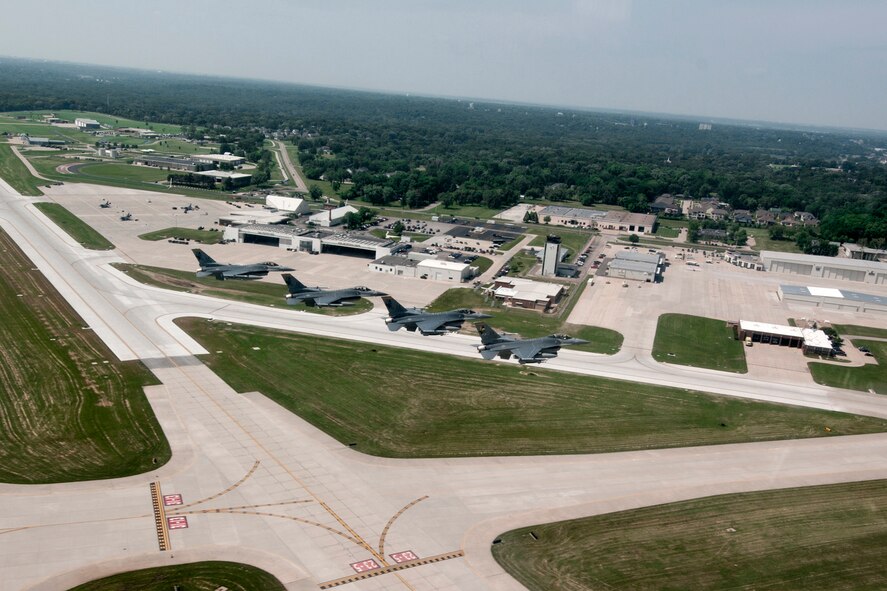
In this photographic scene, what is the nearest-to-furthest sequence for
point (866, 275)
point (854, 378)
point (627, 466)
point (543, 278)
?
1. point (627, 466)
2. point (854, 378)
3. point (543, 278)
4. point (866, 275)

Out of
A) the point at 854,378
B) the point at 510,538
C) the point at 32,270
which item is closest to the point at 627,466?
the point at 510,538

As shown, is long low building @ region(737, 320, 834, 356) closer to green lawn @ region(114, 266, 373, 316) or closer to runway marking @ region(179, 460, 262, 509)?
green lawn @ region(114, 266, 373, 316)

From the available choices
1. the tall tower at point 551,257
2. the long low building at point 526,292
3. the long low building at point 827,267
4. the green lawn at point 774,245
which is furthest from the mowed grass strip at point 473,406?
the green lawn at point 774,245

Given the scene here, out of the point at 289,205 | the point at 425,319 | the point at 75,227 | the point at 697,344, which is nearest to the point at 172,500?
the point at 425,319

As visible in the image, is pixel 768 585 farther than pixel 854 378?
No

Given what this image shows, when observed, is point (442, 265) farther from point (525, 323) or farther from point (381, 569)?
point (381, 569)

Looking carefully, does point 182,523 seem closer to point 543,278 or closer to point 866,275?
point 543,278
